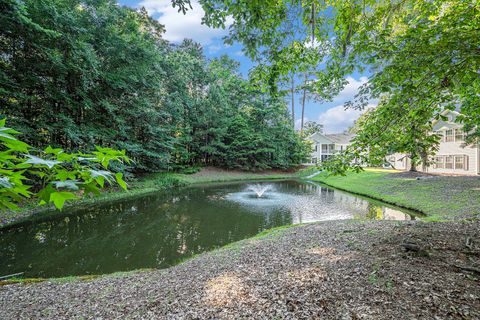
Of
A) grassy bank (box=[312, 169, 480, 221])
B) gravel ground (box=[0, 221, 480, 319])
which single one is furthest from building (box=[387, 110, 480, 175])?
gravel ground (box=[0, 221, 480, 319])

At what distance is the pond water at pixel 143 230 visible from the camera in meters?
5.61

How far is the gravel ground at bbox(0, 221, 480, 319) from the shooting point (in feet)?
8.14

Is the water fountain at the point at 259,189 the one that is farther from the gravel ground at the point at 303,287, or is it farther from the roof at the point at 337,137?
the roof at the point at 337,137

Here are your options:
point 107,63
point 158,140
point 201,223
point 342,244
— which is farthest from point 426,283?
point 158,140

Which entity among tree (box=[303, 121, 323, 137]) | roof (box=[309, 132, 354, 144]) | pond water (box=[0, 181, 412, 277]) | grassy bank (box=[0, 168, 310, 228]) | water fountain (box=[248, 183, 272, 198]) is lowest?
pond water (box=[0, 181, 412, 277])

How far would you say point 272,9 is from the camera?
3.44m

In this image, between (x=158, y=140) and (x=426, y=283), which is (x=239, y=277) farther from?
(x=158, y=140)

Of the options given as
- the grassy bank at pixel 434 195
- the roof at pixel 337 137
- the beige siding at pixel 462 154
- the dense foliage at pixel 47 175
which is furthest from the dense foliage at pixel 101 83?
the roof at pixel 337 137

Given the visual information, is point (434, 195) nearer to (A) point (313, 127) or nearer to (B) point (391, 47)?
(B) point (391, 47)

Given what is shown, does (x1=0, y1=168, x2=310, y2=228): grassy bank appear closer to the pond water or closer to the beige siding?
the pond water

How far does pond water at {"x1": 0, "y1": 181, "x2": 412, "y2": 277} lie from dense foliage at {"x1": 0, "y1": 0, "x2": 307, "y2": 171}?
11.6 ft

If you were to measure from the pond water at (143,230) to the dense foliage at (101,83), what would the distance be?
353 cm

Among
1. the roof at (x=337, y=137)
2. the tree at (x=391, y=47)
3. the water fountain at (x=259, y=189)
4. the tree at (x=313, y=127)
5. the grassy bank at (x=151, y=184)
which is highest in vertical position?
the tree at (x=313, y=127)

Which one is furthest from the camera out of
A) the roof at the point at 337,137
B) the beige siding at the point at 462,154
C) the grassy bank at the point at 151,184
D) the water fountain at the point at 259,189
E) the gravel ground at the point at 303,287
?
the roof at the point at 337,137
